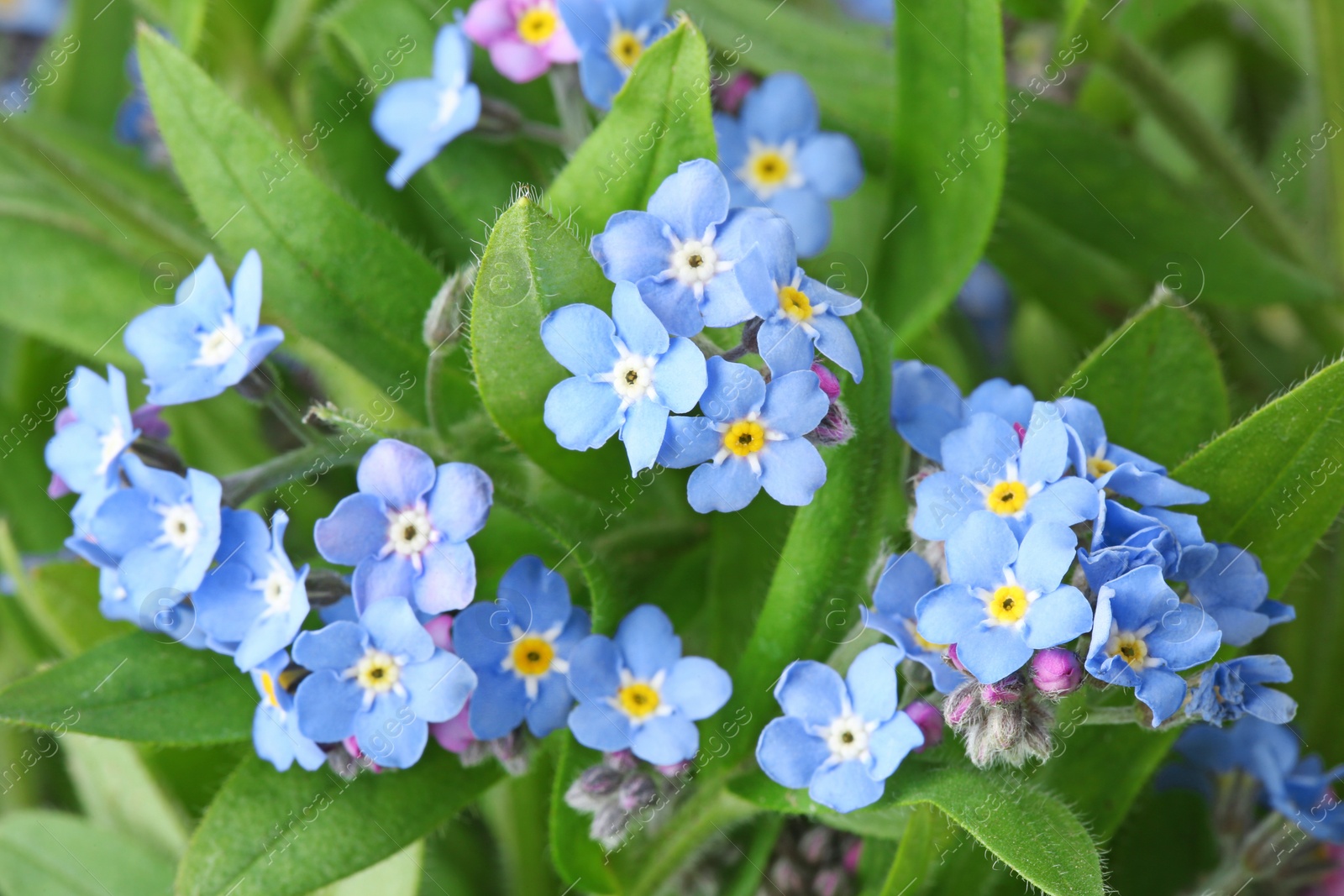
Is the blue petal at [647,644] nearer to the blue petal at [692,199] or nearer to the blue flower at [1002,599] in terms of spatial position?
the blue flower at [1002,599]

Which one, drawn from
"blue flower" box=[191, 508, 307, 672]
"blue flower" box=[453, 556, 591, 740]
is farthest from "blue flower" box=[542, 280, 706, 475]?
"blue flower" box=[191, 508, 307, 672]

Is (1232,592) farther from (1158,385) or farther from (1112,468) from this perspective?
(1158,385)

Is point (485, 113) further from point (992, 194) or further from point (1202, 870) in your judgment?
point (1202, 870)

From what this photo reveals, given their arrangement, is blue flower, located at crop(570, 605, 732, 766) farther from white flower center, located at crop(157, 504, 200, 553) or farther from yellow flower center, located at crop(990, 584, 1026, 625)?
white flower center, located at crop(157, 504, 200, 553)

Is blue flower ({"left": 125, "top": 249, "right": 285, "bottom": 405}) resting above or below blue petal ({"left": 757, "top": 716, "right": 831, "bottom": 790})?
above

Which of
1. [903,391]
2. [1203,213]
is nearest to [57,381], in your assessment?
[903,391]
